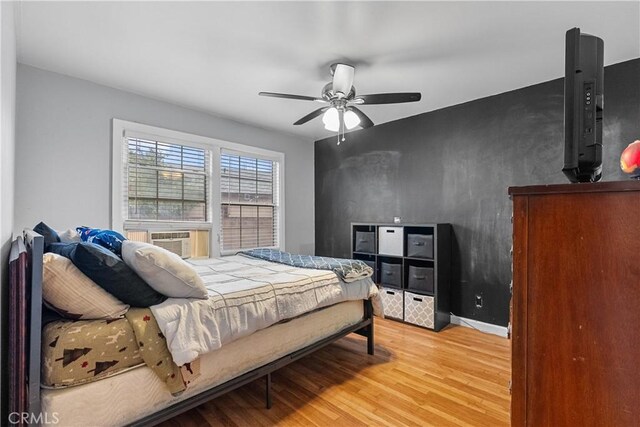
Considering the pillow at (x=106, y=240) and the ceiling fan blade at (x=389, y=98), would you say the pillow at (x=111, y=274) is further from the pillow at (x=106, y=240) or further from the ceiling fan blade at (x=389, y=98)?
the ceiling fan blade at (x=389, y=98)

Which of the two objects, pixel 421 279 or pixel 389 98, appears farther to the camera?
pixel 421 279

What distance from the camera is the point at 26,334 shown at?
1179mm

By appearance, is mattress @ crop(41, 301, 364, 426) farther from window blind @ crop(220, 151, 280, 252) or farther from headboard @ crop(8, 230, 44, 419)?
window blind @ crop(220, 151, 280, 252)

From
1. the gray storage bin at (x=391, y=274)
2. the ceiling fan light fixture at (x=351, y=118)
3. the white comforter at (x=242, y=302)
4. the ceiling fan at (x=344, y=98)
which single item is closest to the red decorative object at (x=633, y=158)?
the ceiling fan at (x=344, y=98)

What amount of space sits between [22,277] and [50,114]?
2.31 m

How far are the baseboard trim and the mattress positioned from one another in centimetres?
191

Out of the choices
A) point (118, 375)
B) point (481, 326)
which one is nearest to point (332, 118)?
point (118, 375)

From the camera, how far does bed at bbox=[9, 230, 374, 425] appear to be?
3.81ft

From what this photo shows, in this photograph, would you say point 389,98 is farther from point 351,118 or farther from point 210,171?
point 210,171

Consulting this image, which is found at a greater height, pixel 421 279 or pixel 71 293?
pixel 71 293

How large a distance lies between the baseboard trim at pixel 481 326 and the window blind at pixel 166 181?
3.30 m

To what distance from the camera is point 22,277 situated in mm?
1169

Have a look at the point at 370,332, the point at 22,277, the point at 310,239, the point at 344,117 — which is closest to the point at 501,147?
the point at 344,117
